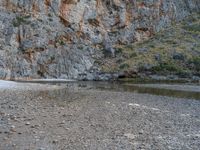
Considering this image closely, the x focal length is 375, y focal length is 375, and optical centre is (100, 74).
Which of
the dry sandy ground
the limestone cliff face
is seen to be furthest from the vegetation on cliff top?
the dry sandy ground

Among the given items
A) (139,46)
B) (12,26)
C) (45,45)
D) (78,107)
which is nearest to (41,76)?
(45,45)

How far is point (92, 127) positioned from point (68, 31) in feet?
185

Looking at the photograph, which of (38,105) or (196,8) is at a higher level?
(196,8)

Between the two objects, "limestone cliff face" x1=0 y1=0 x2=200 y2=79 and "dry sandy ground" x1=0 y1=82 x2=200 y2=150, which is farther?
"limestone cliff face" x1=0 y1=0 x2=200 y2=79

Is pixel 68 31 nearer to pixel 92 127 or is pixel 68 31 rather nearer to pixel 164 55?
pixel 164 55

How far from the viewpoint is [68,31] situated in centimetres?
7231

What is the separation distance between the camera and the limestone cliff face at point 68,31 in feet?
213

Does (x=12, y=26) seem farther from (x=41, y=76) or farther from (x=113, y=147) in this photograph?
(x=113, y=147)

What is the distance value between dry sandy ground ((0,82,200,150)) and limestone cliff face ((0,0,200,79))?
A: 39.6 metres

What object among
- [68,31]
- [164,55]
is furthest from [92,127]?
[68,31]

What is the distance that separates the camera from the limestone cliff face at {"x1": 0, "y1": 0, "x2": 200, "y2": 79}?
213 feet

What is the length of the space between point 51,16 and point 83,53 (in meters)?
9.55

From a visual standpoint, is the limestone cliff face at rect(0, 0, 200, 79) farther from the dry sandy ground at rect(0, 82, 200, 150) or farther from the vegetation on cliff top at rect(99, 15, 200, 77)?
the dry sandy ground at rect(0, 82, 200, 150)

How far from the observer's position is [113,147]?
553 inches
